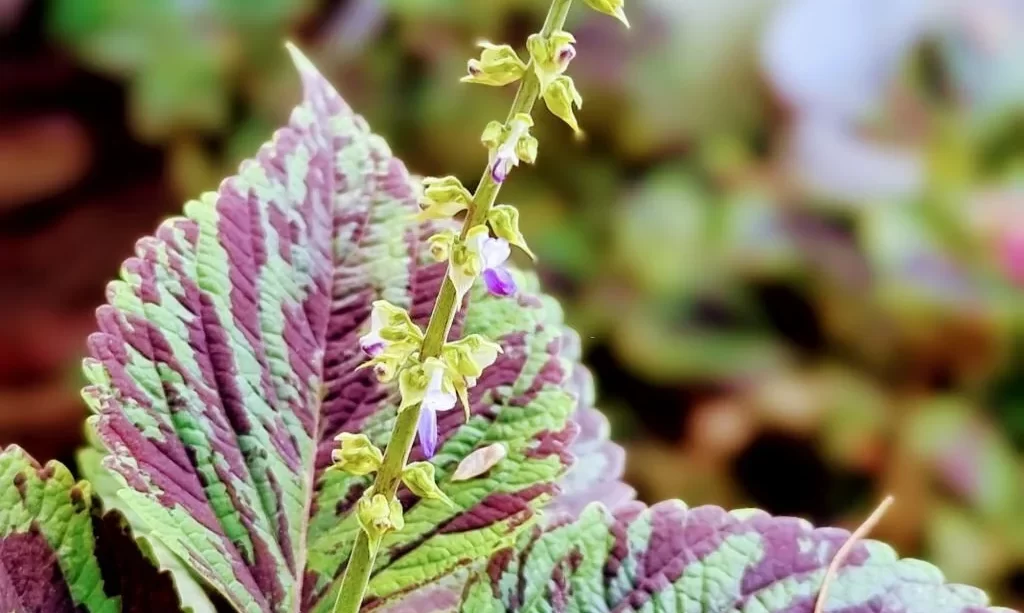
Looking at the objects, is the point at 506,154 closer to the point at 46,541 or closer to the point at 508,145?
the point at 508,145

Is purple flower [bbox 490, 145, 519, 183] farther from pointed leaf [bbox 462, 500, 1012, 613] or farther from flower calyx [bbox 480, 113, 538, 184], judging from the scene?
pointed leaf [bbox 462, 500, 1012, 613]

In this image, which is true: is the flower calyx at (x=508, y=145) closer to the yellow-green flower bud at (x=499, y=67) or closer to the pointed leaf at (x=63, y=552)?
the yellow-green flower bud at (x=499, y=67)

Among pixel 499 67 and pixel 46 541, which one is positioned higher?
pixel 499 67

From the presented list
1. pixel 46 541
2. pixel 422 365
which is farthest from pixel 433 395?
pixel 46 541

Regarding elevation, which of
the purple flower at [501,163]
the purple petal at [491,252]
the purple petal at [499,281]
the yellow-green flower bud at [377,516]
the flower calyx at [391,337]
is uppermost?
the purple flower at [501,163]

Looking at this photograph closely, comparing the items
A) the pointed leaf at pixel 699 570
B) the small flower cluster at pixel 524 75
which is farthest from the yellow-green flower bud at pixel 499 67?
the pointed leaf at pixel 699 570

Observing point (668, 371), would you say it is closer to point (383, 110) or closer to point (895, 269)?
point (895, 269)
